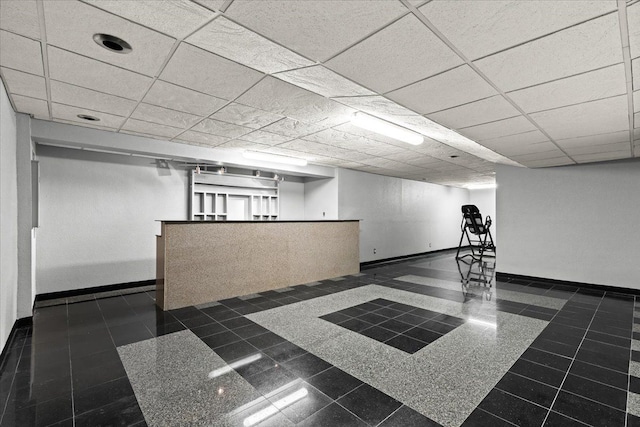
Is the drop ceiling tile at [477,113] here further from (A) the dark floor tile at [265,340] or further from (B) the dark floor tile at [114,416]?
(B) the dark floor tile at [114,416]

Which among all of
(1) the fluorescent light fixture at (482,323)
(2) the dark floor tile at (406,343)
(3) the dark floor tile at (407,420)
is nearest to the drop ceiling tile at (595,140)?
(1) the fluorescent light fixture at (482,323)

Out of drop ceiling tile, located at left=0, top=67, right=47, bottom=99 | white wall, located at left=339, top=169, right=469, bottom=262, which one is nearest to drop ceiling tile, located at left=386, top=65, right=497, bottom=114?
drop ceiling tile, located at left=0, top=67, right=47, bottom=99

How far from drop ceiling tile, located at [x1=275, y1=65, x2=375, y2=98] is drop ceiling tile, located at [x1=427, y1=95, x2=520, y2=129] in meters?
1.04

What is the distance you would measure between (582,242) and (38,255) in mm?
9913

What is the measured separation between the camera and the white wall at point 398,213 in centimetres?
816

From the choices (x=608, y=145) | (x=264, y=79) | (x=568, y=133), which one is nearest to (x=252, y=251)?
(x=264, y=79)

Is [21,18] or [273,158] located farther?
[273,158]

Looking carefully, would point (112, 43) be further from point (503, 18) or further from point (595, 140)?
point (595, 140)

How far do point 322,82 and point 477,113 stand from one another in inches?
71.2

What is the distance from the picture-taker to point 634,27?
1.72 m

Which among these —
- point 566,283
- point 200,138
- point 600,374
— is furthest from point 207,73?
point 566,283

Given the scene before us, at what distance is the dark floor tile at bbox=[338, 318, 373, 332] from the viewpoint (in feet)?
11.5

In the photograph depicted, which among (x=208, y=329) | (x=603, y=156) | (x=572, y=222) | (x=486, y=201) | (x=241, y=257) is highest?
(x=603, y=156)

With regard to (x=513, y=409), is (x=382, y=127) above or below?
above
